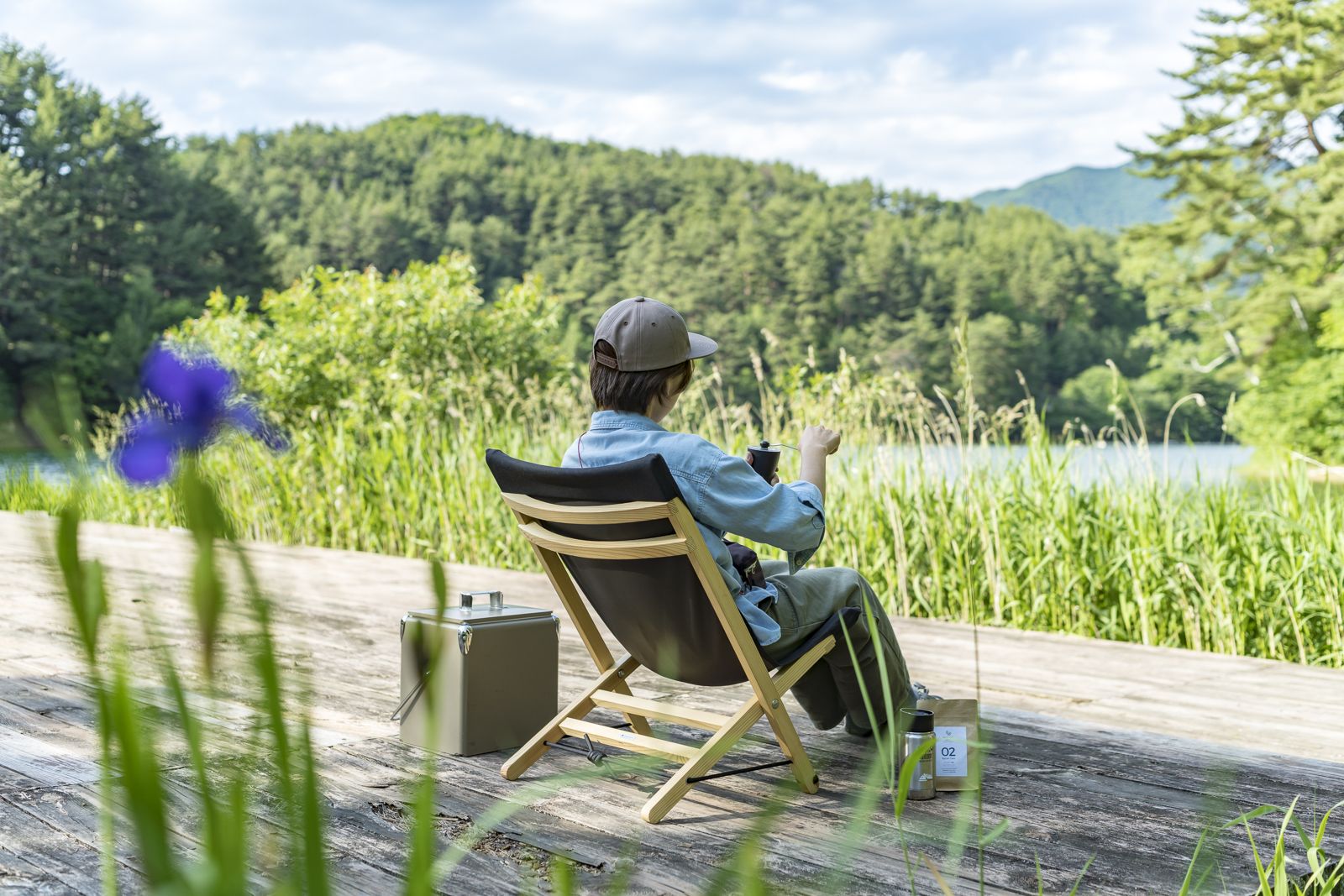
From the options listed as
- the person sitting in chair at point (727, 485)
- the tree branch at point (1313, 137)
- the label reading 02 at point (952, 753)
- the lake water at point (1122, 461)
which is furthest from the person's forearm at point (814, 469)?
the tree branch at point (1313, 137)

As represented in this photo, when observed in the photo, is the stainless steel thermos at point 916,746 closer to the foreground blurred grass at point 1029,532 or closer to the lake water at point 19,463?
the foreground blurred grass at point 1029,532

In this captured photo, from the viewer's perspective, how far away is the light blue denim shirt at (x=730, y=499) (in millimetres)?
2299

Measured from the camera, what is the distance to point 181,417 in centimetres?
48

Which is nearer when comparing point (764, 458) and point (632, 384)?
point (632, 384)

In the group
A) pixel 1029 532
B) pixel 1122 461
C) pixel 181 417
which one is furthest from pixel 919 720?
pixel 1122 461

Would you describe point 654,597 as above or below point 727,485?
below

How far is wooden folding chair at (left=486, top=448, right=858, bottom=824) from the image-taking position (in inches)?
86.0

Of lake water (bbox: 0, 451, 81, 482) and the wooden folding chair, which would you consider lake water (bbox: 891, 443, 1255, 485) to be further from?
lake water (bbox: 0, 451, 81, 482)

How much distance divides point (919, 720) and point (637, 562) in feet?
2.06

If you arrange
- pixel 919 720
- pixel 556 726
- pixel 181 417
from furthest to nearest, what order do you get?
pixel 556 726
pixel 919 720
pixel 181 417

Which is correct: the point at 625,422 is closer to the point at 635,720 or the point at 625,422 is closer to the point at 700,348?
the point at 700,348

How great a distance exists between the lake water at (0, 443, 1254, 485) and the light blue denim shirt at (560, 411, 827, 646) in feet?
8.84

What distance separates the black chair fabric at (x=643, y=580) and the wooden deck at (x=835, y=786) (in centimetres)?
28

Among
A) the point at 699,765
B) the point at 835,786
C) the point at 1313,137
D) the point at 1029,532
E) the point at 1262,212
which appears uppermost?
the point at 1313,137
